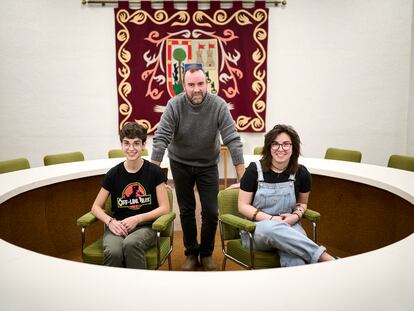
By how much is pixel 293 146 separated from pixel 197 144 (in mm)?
724

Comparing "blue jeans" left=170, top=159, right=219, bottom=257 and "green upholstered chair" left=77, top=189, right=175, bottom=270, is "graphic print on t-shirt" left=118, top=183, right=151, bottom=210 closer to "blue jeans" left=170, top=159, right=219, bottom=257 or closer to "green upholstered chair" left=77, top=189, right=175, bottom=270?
"green upholstered chair" left=77, top=189, right=175, bottom=270

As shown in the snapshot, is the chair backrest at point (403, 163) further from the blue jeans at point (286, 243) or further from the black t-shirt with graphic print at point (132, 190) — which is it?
the black t-shirt with graphic print at point (132, 190)

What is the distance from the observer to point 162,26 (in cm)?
546

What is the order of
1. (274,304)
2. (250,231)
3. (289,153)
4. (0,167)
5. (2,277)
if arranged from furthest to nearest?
(0,167), (289,153), (250,231), (2,277), (274,304)

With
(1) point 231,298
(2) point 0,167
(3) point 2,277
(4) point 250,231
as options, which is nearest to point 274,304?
(1) point 231,298

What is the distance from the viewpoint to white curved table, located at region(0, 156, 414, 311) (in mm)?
1031

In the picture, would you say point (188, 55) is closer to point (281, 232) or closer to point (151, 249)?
point (151, 249)

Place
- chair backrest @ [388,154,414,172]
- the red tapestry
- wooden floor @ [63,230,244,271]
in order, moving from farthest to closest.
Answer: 1. the red tapestry
2. chair backrest @ [388,154,414,172]
3. wooden floor @ [63,230,244,271]

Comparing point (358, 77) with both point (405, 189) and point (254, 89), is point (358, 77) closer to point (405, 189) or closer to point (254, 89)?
point (254, 89)

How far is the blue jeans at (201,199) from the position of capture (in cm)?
281

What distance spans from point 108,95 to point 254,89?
81.4 inches

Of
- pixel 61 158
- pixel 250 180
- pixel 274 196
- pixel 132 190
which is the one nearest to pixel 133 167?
pixel 132 190

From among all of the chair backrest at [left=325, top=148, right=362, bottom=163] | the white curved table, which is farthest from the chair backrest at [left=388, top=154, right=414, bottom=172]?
the white curved table

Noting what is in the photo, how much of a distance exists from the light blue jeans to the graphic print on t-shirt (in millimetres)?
190
